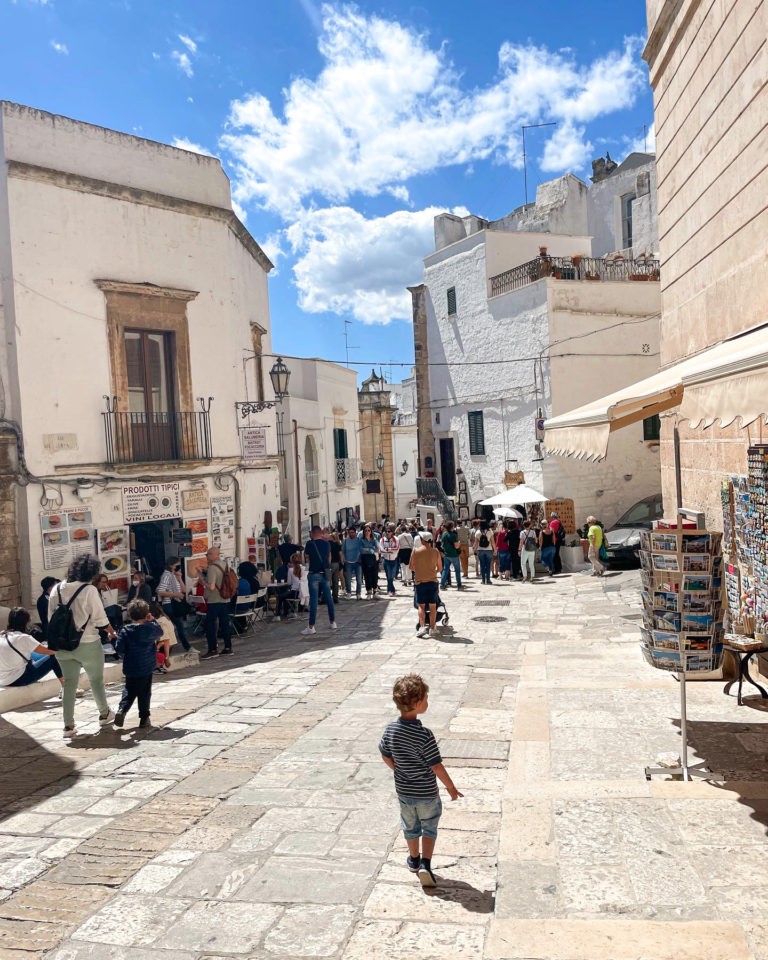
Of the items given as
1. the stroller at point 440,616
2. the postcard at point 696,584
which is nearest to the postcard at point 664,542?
the postcard at point 696,584

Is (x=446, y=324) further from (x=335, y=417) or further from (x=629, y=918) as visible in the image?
(x=629, y=918)

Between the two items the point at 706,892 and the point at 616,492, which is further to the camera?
the point at 616,492

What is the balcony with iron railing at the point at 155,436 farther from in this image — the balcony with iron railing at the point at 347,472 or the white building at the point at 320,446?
the balcony with iron railing at the point at 347,472

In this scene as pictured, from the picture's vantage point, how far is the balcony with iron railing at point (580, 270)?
2473cm

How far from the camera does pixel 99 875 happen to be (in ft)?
14.8

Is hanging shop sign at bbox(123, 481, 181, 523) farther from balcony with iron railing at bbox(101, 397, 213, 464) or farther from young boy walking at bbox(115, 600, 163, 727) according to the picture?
young boy walking at bbox(115, 600, 163, 727)

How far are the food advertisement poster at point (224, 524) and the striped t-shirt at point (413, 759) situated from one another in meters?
11.8

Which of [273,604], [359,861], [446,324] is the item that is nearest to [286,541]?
[273,604]

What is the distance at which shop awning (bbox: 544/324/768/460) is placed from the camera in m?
4.00

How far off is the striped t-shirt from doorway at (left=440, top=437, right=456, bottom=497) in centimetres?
2560

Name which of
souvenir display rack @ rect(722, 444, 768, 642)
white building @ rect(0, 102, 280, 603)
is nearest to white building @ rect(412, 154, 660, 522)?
white building @ rect(0, 102, 280, 603)

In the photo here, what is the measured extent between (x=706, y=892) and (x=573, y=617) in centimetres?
927

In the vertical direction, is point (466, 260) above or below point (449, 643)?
above

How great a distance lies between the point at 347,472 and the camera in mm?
30016
